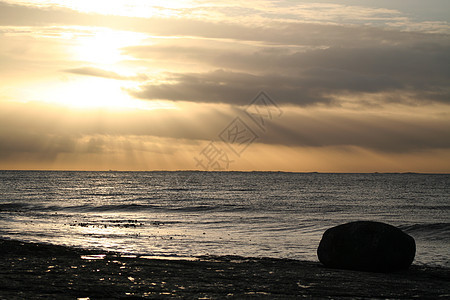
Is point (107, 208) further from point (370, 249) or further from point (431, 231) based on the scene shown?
point (370, 249)

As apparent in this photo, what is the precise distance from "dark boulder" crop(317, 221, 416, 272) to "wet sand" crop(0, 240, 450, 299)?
1.85 ft

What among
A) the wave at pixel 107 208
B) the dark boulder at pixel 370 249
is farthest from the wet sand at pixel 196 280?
the wave at pixel 107 208

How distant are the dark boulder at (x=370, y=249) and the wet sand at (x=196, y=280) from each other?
1.85ft

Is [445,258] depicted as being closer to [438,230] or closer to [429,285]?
[429,285]

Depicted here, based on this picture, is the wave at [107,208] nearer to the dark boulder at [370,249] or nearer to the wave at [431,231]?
the wave at [431,231]

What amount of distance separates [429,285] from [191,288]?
6552 mm

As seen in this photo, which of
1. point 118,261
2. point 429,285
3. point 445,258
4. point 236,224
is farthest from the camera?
point 236,224

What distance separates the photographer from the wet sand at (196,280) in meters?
10.8

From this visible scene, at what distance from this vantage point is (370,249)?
645 inches

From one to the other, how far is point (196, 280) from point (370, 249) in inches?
264

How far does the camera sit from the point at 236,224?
35.9 m

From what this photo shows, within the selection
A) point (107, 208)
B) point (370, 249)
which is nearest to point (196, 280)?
point (370, 249)

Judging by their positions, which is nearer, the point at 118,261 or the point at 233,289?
the point at 233,289

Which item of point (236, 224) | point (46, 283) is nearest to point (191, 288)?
point (46, 283)
